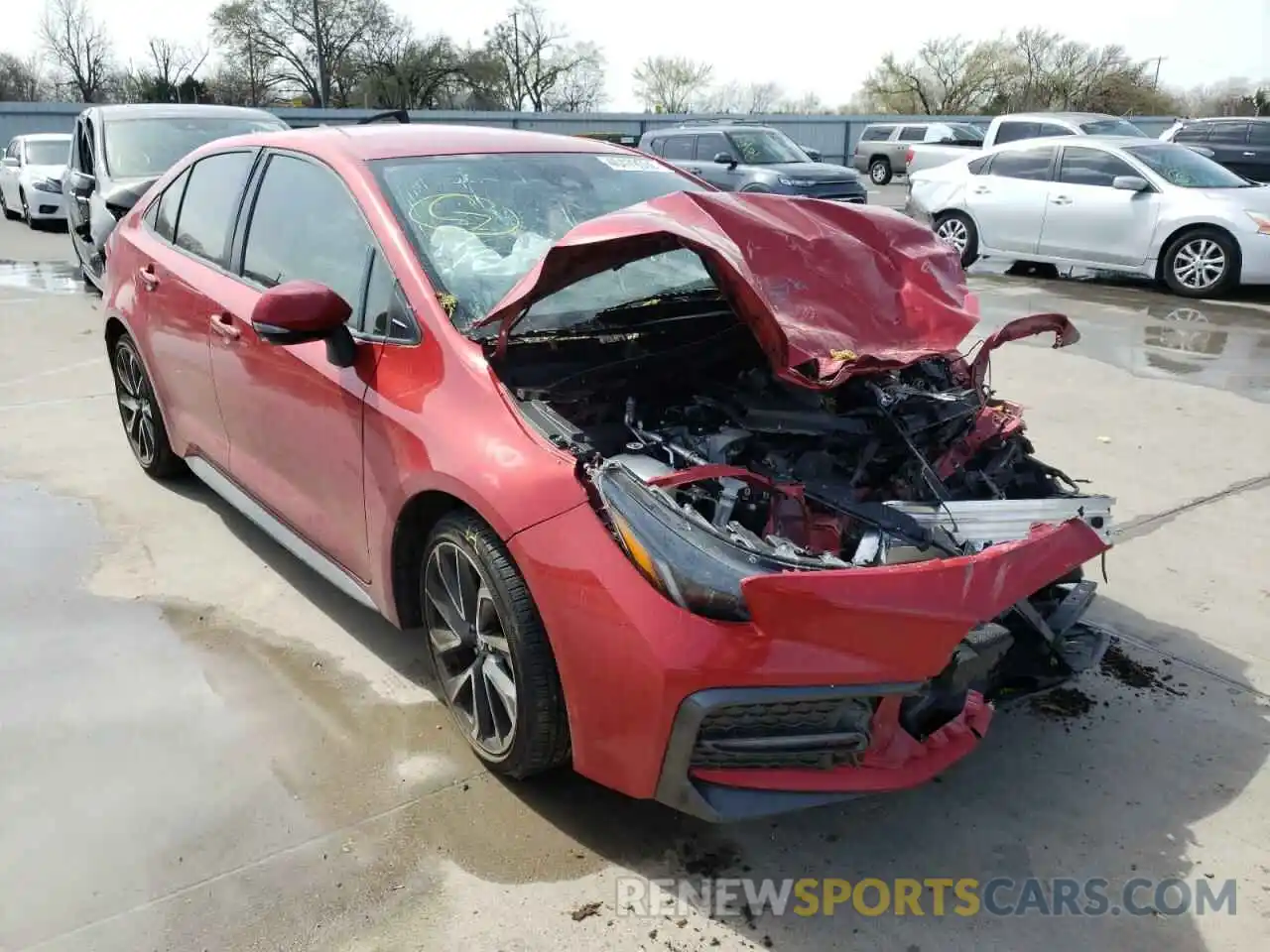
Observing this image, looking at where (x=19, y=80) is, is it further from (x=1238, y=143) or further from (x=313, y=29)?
(x=1238, y=143)

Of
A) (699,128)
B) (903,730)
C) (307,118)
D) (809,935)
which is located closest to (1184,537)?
(903,730)

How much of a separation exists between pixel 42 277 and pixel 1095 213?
1153 cm

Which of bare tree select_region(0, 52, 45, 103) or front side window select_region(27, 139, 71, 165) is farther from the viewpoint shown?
bare tree select_region(0, 52, 45, 103)

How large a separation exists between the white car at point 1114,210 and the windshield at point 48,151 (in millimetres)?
13679

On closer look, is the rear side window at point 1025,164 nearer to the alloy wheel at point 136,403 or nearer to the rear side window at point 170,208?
the rear side window at point 170,208

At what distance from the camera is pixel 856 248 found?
3.11 meters

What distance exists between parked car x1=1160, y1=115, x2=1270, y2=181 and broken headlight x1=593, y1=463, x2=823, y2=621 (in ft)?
51.4

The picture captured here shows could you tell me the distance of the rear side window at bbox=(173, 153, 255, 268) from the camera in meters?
3.89

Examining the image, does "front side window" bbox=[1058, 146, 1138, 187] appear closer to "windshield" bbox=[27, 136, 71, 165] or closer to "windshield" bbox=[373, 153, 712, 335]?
"windshield" bbox=[373, 153, 712, 335]

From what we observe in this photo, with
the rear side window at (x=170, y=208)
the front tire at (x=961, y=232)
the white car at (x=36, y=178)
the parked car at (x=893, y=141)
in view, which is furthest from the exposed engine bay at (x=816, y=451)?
the parked car at (x=893, y=141)

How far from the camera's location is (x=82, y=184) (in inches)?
342

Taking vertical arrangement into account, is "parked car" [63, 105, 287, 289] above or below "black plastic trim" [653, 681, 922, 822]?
above

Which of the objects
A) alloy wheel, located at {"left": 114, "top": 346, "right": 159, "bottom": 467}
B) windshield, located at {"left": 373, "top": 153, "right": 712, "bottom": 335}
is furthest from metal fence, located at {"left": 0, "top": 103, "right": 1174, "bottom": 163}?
windshield, located at {"left": 373, "top": 153, "right": 712, "bottom": 335}

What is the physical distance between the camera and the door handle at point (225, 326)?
3.59m
